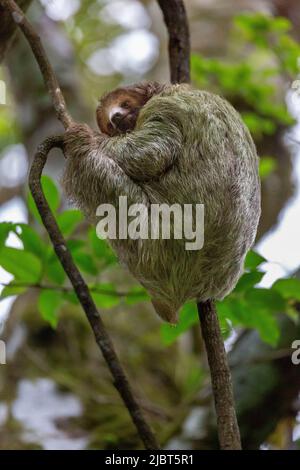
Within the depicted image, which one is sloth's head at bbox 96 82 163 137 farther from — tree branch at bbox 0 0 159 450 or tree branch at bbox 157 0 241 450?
tree branch at bbox 157 0 241 450

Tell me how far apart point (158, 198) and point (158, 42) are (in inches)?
315

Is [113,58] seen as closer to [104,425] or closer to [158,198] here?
[104,425]

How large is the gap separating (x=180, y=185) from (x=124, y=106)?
1.34 metres

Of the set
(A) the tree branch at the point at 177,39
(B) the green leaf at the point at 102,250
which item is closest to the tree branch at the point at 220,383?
(B) the green leaf at the point at 102,250

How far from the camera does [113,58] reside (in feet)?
52.0

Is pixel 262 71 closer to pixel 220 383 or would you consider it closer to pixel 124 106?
pixel 124 106

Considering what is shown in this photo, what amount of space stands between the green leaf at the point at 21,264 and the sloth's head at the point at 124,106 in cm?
112

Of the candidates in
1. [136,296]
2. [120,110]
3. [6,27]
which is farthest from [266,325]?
[6,27]

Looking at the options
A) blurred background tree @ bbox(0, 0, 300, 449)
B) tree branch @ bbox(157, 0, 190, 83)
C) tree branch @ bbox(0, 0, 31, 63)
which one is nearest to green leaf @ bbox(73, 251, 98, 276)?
blurred background tree @ bbox(0, 0, 300, 449)

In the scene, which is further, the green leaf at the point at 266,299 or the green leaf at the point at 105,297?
the green leaf at the point at 105,297

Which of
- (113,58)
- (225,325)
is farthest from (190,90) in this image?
(113,58)

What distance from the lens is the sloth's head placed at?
16.2 ft

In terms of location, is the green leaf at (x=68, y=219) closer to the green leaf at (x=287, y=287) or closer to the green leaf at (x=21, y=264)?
the green leaf at (x=21, y=264)

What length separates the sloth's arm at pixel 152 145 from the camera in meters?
4.03
